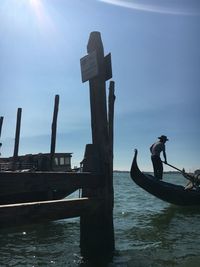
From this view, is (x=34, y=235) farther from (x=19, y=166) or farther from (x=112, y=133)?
(x=19, y=166)

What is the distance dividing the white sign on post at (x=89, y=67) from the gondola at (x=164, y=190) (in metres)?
7.50

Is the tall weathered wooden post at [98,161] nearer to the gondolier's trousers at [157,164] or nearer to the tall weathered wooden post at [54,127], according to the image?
the gondolier's trousers at [157,164]

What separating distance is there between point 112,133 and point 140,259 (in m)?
1.97

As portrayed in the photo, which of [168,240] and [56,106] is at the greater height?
[56,106]

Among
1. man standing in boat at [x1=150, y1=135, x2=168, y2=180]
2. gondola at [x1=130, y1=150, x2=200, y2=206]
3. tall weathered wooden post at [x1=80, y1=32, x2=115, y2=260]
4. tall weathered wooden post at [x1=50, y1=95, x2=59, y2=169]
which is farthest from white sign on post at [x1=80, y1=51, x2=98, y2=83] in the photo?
tall weathered wooden post at [x1=50, y1=95, x2=59, y2=169]

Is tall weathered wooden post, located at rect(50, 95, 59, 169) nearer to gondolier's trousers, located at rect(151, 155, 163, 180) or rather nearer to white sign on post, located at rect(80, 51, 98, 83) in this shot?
gondolier's trousers, located at rect(151, 155, 163, 180)

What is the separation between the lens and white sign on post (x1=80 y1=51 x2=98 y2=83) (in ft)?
17.5

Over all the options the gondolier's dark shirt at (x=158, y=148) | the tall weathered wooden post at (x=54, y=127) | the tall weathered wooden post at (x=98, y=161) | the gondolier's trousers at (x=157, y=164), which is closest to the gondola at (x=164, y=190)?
the gondolier's trousers at (x=157, y=164)

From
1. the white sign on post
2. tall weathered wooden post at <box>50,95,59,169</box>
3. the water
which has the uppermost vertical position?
tall weathered wooden post at <box>50,95,59,169</box>

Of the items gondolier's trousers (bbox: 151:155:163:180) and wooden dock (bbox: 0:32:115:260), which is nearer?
wooden dock (bbox: 0:32:115:260)

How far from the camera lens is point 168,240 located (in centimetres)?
783

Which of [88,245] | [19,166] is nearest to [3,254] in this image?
[88,245]

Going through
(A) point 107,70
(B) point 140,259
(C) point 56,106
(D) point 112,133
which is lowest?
(B) point 140,259

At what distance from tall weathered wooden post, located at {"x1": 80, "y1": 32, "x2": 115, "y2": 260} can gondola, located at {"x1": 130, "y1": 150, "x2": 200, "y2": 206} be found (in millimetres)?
7433
